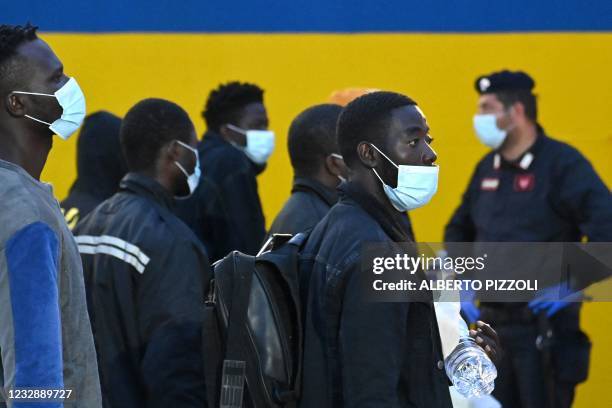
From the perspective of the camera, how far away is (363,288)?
2.79 metres

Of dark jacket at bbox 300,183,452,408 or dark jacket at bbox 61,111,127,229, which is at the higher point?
dark jacket at bbox 61,111,127,229

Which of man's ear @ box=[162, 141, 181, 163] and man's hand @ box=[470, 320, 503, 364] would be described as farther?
man's ear @ box=[162, 141, 181, 163]

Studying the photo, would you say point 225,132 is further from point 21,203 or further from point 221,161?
point 21,203

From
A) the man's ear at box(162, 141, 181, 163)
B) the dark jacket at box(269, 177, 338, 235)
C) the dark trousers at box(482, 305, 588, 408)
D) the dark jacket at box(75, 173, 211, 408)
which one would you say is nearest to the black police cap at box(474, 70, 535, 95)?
the dark trousers at box(482, 305, 588, 408)

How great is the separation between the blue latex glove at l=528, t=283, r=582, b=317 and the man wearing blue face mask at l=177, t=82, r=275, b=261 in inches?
54.0

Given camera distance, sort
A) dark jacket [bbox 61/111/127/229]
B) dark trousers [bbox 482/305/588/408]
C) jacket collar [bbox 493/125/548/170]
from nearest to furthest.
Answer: dark jacket [bbox 61/111/127/229] → dark trousers [bbox 482/305/588/408] → jacket collar [bbox 493/125/548/170]

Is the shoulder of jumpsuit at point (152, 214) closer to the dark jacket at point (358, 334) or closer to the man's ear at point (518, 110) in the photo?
the dark jacket at point (358, 334)

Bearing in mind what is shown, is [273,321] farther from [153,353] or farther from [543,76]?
[543,76]

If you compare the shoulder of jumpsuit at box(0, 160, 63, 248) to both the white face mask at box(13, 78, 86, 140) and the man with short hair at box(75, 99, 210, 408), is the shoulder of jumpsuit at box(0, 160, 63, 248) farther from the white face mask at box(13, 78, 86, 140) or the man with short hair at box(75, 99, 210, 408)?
the man with short hair at box(75, 99, 210, 408)

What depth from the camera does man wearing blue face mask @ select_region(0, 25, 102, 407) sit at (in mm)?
2383

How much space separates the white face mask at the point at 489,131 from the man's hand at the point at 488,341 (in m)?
3.17

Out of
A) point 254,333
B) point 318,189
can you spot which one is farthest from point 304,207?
point 254,333
